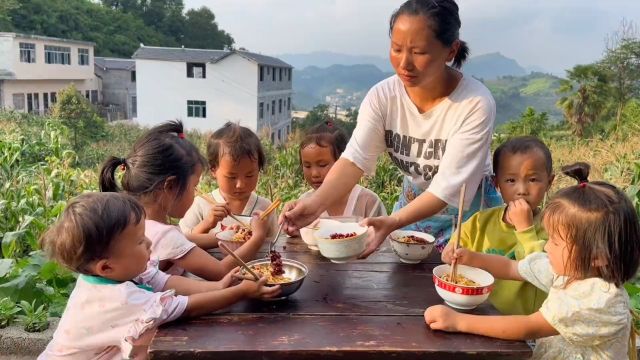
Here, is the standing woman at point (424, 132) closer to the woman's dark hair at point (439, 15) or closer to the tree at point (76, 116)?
the woman's dark hair at point (439, 15)

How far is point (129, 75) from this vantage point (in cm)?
3500

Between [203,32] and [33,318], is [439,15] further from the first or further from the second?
[203,32]

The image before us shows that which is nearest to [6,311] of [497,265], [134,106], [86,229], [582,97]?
Result: [86,229]

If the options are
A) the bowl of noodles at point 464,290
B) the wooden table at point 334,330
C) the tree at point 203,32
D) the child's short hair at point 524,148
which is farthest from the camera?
the tree at point 203,32

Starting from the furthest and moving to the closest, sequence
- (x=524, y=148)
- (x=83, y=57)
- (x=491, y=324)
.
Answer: (x=83, y=57) < (x=524, y=148) < (x=491, y=324)

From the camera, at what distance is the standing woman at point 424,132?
2.03 metres

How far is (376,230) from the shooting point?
6.42ft

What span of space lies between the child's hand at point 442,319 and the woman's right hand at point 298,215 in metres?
0.88

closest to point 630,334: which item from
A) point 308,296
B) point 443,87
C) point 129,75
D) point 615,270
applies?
point 615,270

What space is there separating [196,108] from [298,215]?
3257 centimetres

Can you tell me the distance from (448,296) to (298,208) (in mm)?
847

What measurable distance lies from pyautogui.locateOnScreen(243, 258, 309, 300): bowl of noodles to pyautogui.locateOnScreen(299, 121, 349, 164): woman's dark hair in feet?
4.04

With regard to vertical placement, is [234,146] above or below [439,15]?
below

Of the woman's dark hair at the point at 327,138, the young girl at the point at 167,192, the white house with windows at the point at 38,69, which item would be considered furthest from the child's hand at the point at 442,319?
the white house with windows at the point at 38,69
